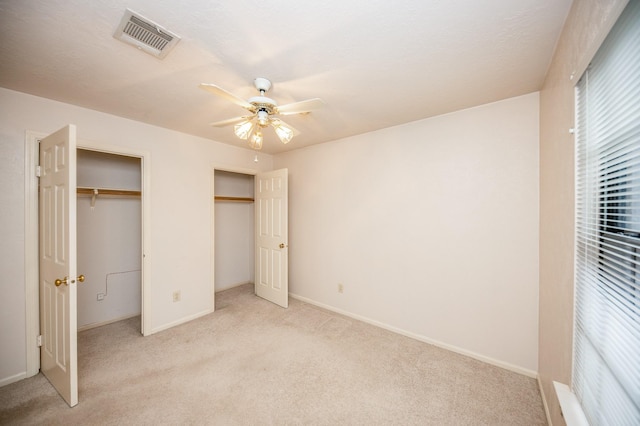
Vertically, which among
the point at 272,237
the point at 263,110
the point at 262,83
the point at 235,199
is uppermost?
the point at 262,83

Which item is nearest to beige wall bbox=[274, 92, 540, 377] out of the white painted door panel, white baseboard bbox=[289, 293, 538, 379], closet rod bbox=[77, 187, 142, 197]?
white baseboard bbox=[289, 293, 538, 379]

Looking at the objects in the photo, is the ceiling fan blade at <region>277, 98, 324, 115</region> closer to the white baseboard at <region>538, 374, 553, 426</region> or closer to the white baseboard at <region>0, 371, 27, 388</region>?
the white baseboard at <region>538, 374, 553, 426</region>

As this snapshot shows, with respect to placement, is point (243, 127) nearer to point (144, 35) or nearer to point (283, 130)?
point (283, 130)

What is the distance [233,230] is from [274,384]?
2.96m

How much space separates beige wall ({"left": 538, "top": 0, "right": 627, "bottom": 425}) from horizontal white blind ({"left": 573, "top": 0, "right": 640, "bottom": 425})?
0.23ft

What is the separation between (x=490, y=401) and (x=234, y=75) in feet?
10.2

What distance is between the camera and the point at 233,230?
438 centimetres

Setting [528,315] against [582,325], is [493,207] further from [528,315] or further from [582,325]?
[582,325]

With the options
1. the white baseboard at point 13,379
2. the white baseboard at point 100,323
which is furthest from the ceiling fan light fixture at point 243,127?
the white baseboard at point 100,323

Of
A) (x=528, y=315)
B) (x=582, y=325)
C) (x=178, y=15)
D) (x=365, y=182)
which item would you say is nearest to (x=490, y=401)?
(x=528, y=315)

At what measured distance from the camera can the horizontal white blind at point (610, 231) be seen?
2.44 feet

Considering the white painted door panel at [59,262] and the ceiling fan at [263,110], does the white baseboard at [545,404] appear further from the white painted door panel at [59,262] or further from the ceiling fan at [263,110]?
the white painted door panel at [59,262]

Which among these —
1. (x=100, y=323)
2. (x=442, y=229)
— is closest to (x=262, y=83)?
(x=442, y=229)

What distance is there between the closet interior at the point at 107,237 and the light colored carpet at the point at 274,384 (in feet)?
1.18
